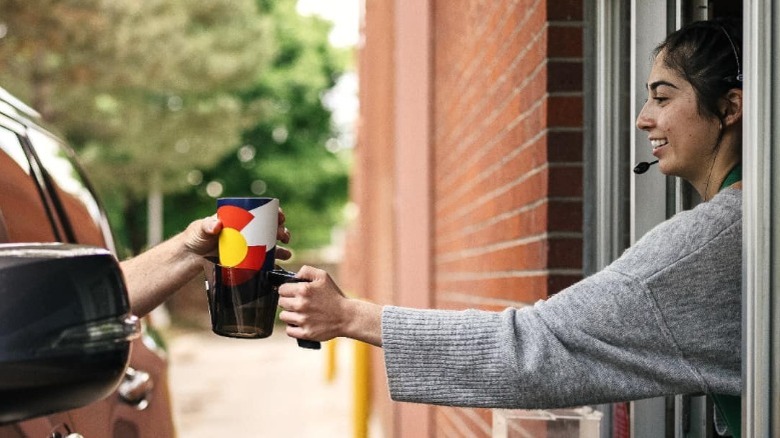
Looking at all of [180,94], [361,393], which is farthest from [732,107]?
[180,94]

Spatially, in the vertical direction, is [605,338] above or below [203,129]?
below

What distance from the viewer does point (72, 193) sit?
11.5ft

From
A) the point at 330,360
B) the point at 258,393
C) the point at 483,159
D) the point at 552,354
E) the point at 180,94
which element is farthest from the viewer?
the point at 180,94

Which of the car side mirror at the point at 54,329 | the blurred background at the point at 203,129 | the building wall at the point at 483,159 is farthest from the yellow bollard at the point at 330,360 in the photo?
the car side mirror at the point at 54,329

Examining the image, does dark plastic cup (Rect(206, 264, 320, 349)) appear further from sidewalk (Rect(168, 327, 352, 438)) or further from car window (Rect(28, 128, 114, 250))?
sidewalk (Rect(168, 327, 352, 438))

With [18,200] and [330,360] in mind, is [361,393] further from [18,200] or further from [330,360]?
[330,360]

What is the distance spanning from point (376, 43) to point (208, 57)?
10.9m

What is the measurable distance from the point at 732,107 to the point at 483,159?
2144mm

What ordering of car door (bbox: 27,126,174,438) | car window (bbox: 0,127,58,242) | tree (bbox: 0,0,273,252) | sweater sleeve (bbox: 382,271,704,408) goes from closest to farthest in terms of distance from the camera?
1. sweater sleeve (bbox: 382,271,704,408)
2. car window (bbox: 0,127,58,242)
3. car door (bbox: 27,126,174,438)
4. tree (bbox: 0,0,273,252)

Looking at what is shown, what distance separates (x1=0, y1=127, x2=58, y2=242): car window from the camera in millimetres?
2697

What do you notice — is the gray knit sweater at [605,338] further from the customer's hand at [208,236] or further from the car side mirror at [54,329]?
the car side mirror at [54,329]

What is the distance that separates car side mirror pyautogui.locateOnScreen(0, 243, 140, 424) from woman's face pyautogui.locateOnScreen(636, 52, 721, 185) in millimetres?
1289

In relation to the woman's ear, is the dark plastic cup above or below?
below

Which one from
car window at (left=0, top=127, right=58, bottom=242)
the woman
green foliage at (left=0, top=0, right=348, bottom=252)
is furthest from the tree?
the woman
